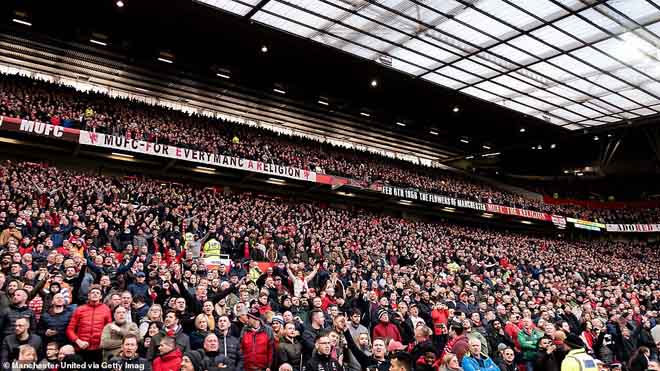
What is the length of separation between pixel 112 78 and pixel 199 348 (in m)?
23.2

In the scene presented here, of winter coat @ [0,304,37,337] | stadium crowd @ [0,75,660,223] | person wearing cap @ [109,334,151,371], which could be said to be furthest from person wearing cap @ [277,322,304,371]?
stadium crowd @ [0,75,660,223]

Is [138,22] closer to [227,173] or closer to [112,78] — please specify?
[112,78]

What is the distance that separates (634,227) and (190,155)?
3499 cm

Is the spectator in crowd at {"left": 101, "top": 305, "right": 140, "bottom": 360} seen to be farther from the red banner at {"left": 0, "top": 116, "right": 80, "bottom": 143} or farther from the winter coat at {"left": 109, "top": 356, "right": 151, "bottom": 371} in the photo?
the red banner at {"left": 0, "top": 116, "right": 80, "bottom": 143}

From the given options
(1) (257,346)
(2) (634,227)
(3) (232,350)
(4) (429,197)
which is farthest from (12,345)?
(2) (634,227)

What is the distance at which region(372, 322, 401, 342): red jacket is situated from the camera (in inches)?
289

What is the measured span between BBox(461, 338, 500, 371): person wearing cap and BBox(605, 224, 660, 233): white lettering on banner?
37.1 metres

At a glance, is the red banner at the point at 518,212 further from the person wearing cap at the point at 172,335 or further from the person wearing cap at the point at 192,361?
the person wearing cap at the point at 192,361

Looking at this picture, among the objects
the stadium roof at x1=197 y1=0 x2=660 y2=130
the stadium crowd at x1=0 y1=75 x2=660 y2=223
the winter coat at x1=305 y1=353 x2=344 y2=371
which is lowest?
the winter coat at x1=305 y1=353 x2=344 y2=371

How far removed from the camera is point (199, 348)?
18.8ft

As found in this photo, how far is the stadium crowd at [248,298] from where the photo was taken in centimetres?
544

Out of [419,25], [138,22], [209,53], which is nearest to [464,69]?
[419,25]

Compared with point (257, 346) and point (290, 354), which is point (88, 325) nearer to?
point (257, 346)

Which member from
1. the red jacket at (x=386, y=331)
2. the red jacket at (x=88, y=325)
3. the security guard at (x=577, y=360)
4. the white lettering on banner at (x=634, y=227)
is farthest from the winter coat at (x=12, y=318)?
the white lettering on banner at (x=634, y=227)
